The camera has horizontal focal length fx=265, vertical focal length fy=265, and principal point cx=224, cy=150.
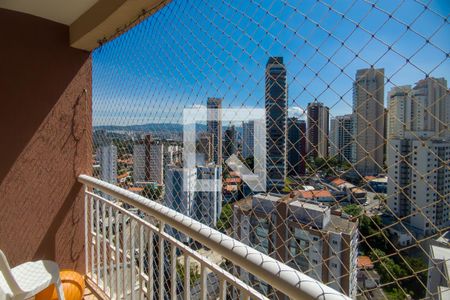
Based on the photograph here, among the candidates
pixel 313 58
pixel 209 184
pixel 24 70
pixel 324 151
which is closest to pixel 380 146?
pixel 324 151

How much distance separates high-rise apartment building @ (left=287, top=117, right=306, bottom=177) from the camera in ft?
3.79

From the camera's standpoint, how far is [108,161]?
10.4 feet

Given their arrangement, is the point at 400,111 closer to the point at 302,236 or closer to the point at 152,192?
the point at 302,236

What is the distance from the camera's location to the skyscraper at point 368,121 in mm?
874

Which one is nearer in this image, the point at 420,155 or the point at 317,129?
the point at 420,155

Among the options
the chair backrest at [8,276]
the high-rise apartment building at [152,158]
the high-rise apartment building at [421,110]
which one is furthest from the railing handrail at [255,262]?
the high-rise apartment building at [152,158]

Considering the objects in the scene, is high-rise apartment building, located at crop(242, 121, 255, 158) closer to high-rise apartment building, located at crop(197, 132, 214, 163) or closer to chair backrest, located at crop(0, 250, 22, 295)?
high-rise apartment building, located at crop(197, 132, 214, 163)

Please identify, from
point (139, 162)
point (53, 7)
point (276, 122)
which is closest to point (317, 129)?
point (276, 122)

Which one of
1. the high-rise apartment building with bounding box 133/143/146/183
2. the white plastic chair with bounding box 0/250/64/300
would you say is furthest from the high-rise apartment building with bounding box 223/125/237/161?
the high-rise apartment building with bounding box 133/143/146/183

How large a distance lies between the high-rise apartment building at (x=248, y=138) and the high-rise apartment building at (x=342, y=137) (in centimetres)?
53

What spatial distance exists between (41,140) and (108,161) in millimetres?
775

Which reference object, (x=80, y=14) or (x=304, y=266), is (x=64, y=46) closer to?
(x=80, y=14)

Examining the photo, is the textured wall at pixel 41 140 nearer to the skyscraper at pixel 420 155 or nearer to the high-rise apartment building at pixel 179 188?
Result: the high-rise apartment building at pixel 179 188

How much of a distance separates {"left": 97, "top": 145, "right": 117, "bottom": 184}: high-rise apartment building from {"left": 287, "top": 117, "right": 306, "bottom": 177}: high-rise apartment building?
2275 mm
